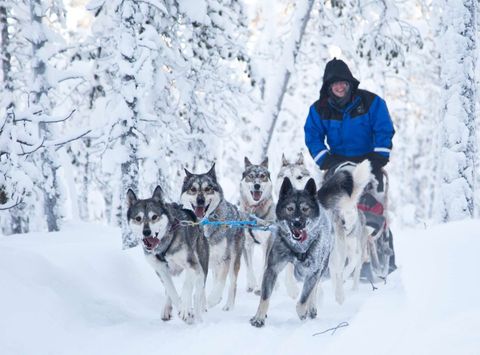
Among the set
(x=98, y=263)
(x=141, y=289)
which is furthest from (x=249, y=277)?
(x=98, y=263)

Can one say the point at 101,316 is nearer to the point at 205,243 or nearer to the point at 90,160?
the point at 205,243

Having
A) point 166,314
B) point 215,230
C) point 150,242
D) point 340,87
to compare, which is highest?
point 340,87

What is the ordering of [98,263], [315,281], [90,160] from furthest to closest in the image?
[90,160], [98,263], [315,281]

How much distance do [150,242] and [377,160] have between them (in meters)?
2.91

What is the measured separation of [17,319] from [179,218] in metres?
1.90

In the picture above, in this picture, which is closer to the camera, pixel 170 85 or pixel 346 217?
pixel 346 217

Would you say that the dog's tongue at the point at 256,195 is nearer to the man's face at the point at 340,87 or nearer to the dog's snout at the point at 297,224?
the man's face at the point at 340,87

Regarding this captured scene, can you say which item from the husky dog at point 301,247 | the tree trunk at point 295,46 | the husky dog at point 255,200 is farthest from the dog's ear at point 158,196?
the tree trunk at point 295,46

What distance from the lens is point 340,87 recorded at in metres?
6.21

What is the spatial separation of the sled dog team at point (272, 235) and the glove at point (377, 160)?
482 mm

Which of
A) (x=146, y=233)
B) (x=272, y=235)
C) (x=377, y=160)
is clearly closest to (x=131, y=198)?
(x=146, y=233)

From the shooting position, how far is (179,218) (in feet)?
18.2

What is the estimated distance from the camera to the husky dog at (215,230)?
20.1 ft

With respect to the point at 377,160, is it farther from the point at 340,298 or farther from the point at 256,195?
the point at 256,195
